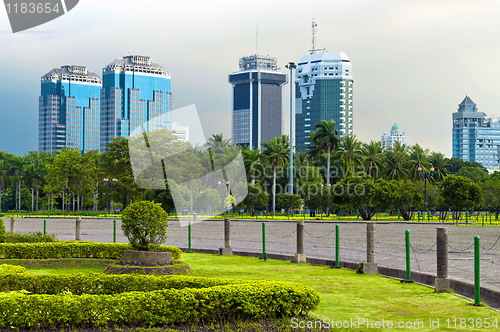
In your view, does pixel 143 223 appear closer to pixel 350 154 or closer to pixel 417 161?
pixel 350 154

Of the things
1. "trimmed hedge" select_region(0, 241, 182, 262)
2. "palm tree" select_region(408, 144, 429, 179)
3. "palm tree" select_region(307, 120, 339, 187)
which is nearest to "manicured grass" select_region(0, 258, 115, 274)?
"trimmed hedge" select_region(0, 241, 182, 262)

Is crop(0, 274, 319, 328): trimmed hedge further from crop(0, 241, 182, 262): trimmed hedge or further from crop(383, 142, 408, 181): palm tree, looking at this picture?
crop(383, 142, 408, 181): palm tree

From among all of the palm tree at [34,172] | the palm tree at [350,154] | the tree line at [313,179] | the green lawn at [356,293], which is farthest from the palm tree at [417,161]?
the green lawn at [356,293]

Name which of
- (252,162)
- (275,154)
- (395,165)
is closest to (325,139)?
(275,154)

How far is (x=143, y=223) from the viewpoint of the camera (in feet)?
45.5

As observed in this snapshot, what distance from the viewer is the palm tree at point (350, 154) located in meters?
81.4

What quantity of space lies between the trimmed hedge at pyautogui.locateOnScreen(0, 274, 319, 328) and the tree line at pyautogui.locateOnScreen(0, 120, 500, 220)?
171ft

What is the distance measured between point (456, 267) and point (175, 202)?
52.1m

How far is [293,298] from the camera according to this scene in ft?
27.0

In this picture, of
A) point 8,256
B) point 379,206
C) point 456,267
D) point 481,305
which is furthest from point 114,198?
point 481,305

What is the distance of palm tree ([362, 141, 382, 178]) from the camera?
85750mm

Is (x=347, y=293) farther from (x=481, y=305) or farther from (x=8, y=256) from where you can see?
(x=8, y=256)

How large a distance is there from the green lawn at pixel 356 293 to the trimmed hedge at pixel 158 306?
785 millimetres

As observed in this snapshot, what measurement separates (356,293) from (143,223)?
4779 millimetres
